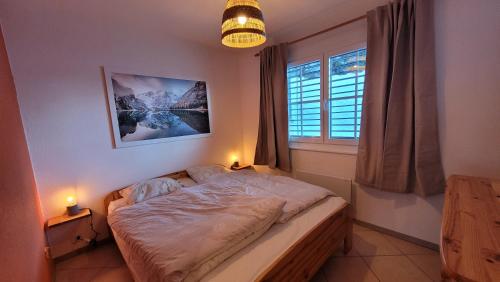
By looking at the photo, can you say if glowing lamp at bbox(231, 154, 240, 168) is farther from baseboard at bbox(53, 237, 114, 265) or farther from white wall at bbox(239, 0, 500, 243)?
white wall at bbox(239, 0, 500, 243)

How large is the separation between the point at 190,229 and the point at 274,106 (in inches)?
80.7

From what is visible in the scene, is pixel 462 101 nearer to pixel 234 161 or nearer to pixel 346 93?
pixel 346 93

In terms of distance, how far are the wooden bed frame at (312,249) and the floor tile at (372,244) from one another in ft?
0.65

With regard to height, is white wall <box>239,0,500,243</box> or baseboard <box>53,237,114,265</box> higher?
white wall <box>239,0,500,243</box>

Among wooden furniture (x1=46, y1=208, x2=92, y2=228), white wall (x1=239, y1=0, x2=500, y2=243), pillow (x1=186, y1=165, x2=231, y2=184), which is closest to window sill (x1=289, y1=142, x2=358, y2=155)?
white wall (x1=239, y1=0, x2=500, y2=243)

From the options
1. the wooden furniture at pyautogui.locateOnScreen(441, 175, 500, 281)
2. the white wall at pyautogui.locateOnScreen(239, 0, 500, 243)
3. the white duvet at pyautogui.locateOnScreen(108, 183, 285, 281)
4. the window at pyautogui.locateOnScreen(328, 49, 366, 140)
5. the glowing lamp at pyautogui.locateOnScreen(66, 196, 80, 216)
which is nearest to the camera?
the wooden furniture at pyautogui.locateOnScreen(441, 175, 500, 281)

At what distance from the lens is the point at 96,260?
197cm

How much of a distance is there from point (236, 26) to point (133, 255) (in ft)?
5.27

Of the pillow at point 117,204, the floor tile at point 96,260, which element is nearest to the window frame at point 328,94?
the pillow at point 117,204

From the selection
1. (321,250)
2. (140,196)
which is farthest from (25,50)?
(321,250)

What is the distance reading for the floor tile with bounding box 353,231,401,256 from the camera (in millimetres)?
1873

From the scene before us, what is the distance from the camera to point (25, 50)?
177cm

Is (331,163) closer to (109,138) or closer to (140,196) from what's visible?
(140,196)

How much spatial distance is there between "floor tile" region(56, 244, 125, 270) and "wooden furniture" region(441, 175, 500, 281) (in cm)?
239
